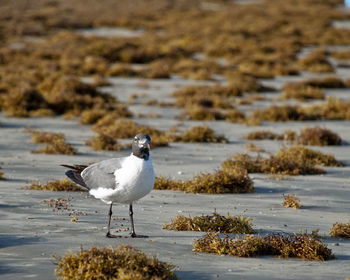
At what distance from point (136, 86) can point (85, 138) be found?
10.7 metres

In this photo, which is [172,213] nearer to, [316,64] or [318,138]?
[318,138]

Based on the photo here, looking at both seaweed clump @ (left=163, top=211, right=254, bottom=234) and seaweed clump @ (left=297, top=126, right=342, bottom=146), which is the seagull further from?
seaweed clump @ (left=297, top=126, right=342, bottom=146)

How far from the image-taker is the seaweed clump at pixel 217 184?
1002 cm

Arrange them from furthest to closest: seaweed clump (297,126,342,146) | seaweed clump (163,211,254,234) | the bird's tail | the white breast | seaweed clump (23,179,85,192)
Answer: seaweed clump (297,126,342,146), seaweed clump (23,179,85,192), the bird's tail, seaweed clump (163,211,254,234), the white breast

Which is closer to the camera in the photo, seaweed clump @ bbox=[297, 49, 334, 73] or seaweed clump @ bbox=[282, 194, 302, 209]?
seaweed clump @ bbox=[282, 194, 302, 209]

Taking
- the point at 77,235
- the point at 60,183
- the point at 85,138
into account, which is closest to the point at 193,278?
the point at 77,235

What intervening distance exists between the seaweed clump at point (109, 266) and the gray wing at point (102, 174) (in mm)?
1494

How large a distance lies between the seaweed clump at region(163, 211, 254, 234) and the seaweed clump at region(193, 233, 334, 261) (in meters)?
0.69

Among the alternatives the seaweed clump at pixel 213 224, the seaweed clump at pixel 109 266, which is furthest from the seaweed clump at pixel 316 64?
the seaweed clump at pixel 109 266

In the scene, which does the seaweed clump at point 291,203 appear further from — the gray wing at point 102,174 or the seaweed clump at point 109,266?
the seaweed clump at point 109,266

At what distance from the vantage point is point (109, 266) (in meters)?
5.23

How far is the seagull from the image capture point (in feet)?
21.4

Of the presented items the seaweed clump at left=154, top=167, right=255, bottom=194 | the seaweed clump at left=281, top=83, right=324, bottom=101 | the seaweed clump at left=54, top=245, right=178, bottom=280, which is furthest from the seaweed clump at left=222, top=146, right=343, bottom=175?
the seaweed clump at left=281, top=83, right=324, bottom=101

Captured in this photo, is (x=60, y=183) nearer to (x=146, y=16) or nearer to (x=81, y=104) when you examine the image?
(x=81, y=104)
